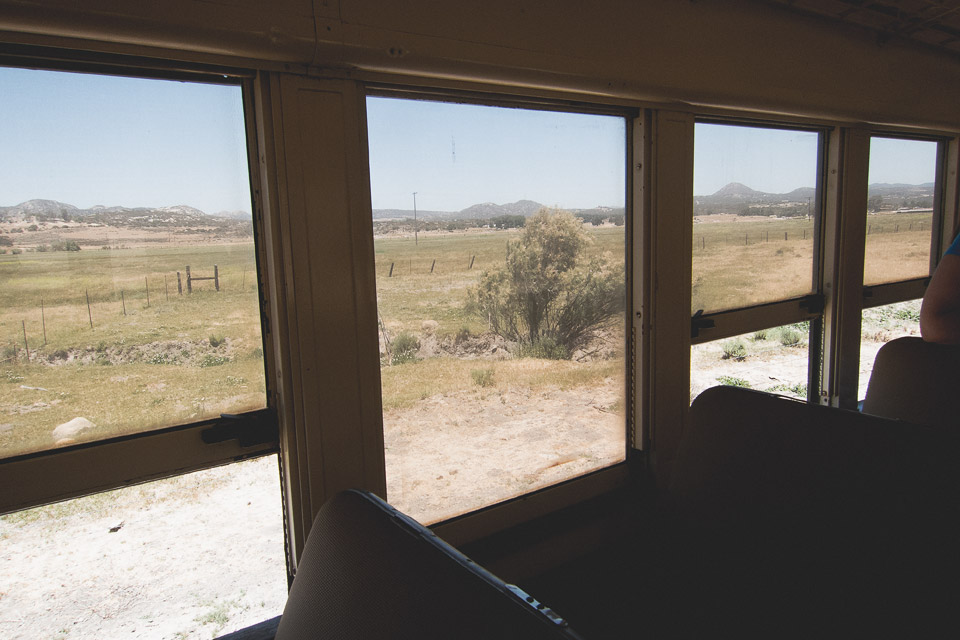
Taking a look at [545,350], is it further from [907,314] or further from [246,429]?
[907,314]

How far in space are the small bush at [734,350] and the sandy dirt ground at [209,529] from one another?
1.15 metres

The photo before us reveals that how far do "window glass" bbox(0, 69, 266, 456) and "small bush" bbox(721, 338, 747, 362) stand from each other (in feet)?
7.52

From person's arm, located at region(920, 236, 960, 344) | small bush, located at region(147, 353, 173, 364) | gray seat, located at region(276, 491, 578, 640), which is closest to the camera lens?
gray seat, located at region(276, 491, 578, 640)

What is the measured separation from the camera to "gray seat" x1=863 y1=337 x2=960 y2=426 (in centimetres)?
194

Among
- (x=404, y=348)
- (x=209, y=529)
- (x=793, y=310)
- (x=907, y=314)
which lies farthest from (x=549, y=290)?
(x=907, y=314)

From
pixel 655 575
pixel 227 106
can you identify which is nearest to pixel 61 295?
pixel 227 106

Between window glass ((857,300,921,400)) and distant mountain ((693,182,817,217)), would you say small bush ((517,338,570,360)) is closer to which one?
distant mountain ((693,182,817,217))

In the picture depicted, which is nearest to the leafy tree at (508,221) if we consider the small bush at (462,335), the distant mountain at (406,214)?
the distant mountain at (406,214)

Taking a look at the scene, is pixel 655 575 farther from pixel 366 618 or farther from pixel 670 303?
pixel 670 303

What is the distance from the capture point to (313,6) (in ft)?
4.76

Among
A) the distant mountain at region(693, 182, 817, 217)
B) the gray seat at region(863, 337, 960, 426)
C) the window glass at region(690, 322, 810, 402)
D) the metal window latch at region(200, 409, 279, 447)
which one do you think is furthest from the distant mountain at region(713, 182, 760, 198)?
the metal window latch at region(200, 409, 279, 447)

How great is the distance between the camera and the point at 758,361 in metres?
3.02

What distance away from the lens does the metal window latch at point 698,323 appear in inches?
105

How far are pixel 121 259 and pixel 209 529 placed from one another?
32.0 inches
